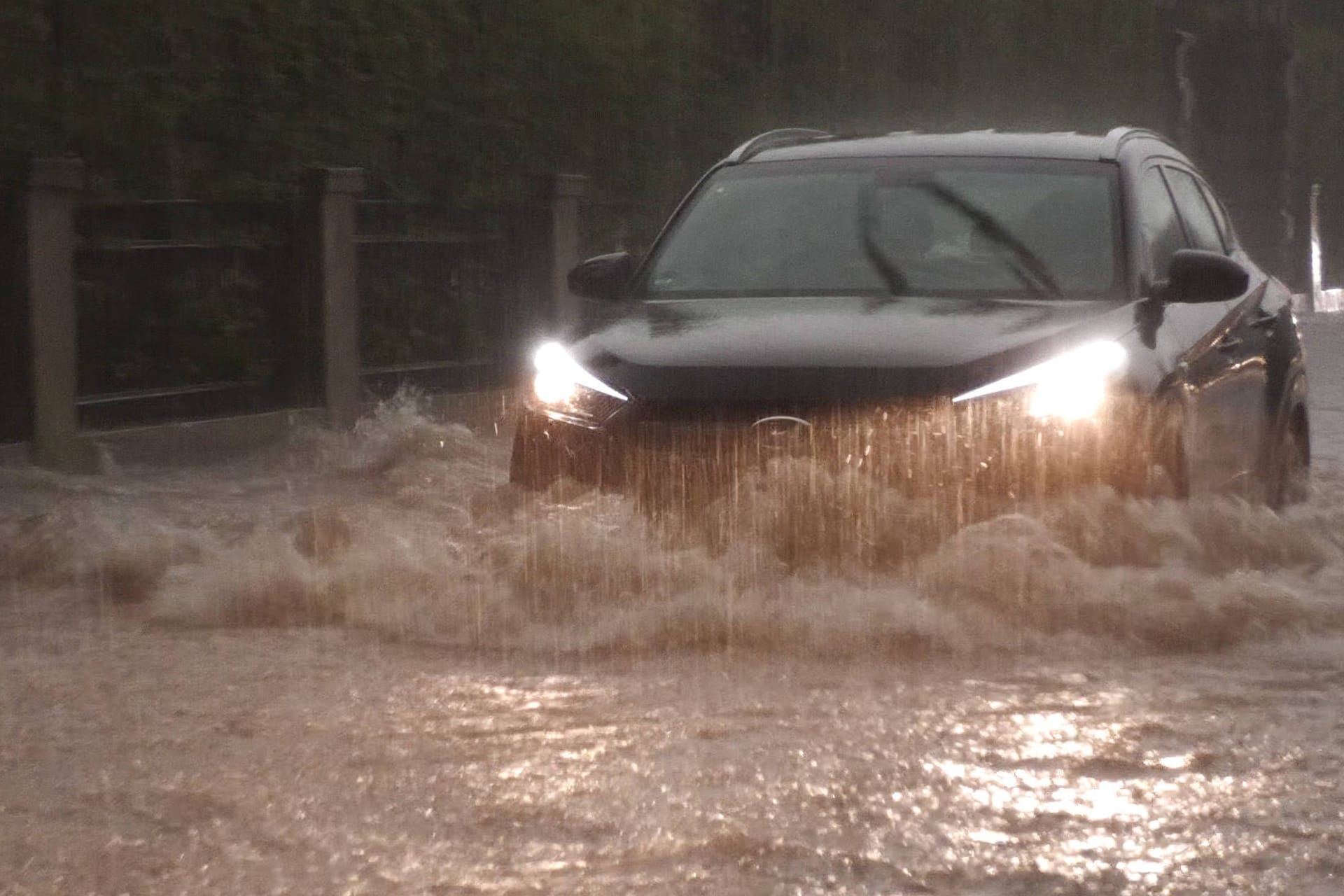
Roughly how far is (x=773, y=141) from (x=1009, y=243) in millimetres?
1421

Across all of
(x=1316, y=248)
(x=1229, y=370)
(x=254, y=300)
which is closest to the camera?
(x=1229, y=370)

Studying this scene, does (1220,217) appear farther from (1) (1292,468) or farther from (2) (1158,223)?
(2) (1158,223)

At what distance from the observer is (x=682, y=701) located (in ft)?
21.9

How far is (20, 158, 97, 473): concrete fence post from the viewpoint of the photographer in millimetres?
12047

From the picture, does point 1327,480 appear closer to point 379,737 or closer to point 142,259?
point 142,259

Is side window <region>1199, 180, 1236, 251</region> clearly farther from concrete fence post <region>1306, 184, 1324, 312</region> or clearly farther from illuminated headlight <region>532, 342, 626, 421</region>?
concrete fence post <region>1306, 184, 1324, 312</region>

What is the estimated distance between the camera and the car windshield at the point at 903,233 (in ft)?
27.7

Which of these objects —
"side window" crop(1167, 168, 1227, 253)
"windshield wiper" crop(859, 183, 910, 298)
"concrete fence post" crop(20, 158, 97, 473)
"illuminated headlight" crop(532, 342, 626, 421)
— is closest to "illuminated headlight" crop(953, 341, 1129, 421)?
"windshield wiper" crop(859, 183, 910, 298)

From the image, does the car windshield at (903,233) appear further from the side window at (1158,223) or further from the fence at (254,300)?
the fence at (254,300)

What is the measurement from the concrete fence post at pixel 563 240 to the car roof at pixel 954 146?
7.09 metres

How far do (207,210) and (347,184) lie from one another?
1.01 m

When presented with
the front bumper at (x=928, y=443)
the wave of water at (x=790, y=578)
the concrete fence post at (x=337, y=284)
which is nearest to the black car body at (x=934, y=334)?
the front bumper at (x=928, y=443)

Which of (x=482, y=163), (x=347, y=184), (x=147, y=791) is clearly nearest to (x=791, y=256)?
(x=147, y=791)

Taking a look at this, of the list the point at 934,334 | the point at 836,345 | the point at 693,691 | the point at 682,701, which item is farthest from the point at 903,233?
the point at 682,701
